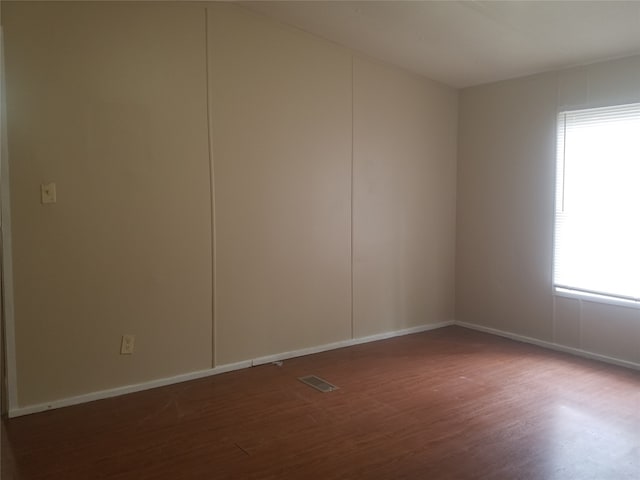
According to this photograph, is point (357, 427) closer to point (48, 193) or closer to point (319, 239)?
point (319, 239)

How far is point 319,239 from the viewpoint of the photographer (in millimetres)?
4672

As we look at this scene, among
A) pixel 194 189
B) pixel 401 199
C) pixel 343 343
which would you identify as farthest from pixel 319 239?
pixel 194 189

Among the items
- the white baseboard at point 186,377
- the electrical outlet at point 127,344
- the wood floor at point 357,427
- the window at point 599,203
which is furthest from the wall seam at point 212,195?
the window at point 599,203

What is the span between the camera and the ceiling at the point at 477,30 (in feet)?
11.9

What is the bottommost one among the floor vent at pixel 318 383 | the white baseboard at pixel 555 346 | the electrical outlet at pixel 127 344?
the floor vent at pixel 318 383

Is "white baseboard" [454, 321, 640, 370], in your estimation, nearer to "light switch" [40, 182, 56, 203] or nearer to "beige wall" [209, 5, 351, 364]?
"beige wall" [209, 5, 351, 364]

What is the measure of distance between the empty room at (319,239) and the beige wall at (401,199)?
0.03 metres

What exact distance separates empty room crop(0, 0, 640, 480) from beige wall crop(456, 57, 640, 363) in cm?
2

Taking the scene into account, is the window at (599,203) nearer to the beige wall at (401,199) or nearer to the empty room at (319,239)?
the empty room at (319,239)

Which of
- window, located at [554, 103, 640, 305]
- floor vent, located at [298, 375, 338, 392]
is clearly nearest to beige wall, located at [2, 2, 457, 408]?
floor vent, located at [298, 375, 338, 392]

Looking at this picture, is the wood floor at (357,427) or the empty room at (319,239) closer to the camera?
the wood floor at (357,427)

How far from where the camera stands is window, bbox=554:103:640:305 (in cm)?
425

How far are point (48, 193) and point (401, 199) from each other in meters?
3.30

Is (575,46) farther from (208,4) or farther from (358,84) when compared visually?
(208,4)
